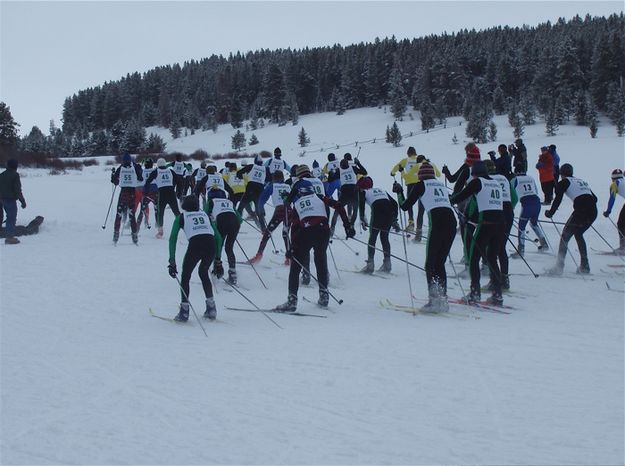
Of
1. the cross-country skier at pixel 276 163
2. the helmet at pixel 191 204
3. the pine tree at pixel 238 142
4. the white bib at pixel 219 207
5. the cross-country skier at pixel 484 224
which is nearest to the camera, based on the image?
the helmet at pixel 191 204

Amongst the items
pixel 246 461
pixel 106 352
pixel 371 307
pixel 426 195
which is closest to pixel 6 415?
pixel 106 352

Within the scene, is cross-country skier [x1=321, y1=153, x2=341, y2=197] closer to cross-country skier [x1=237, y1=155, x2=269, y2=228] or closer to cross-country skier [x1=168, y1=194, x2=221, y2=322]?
cross-country skier [x1=237, y1=155, x2=269, y2=228]

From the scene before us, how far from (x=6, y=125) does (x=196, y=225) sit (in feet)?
168

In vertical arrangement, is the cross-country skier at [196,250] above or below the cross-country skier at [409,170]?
below

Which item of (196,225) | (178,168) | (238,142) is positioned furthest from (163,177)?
(238,142)

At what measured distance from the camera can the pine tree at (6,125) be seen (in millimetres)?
49344

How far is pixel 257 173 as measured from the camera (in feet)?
41.4

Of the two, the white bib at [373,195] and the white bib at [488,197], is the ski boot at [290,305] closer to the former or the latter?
the white bib at [488,197]

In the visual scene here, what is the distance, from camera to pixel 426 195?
23.1ft

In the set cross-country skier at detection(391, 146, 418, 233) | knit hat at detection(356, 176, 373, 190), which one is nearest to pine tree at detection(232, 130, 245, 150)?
cross-country skier at detection(391, 146, 418, 233)

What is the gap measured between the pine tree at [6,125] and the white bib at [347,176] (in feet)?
150

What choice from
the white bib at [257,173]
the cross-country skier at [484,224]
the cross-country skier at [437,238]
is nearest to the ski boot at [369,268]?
the cross-country skier at [484,224]

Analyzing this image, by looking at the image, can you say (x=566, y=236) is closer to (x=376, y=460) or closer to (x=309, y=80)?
(x=376, y=460)

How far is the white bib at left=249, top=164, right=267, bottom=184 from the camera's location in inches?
496
